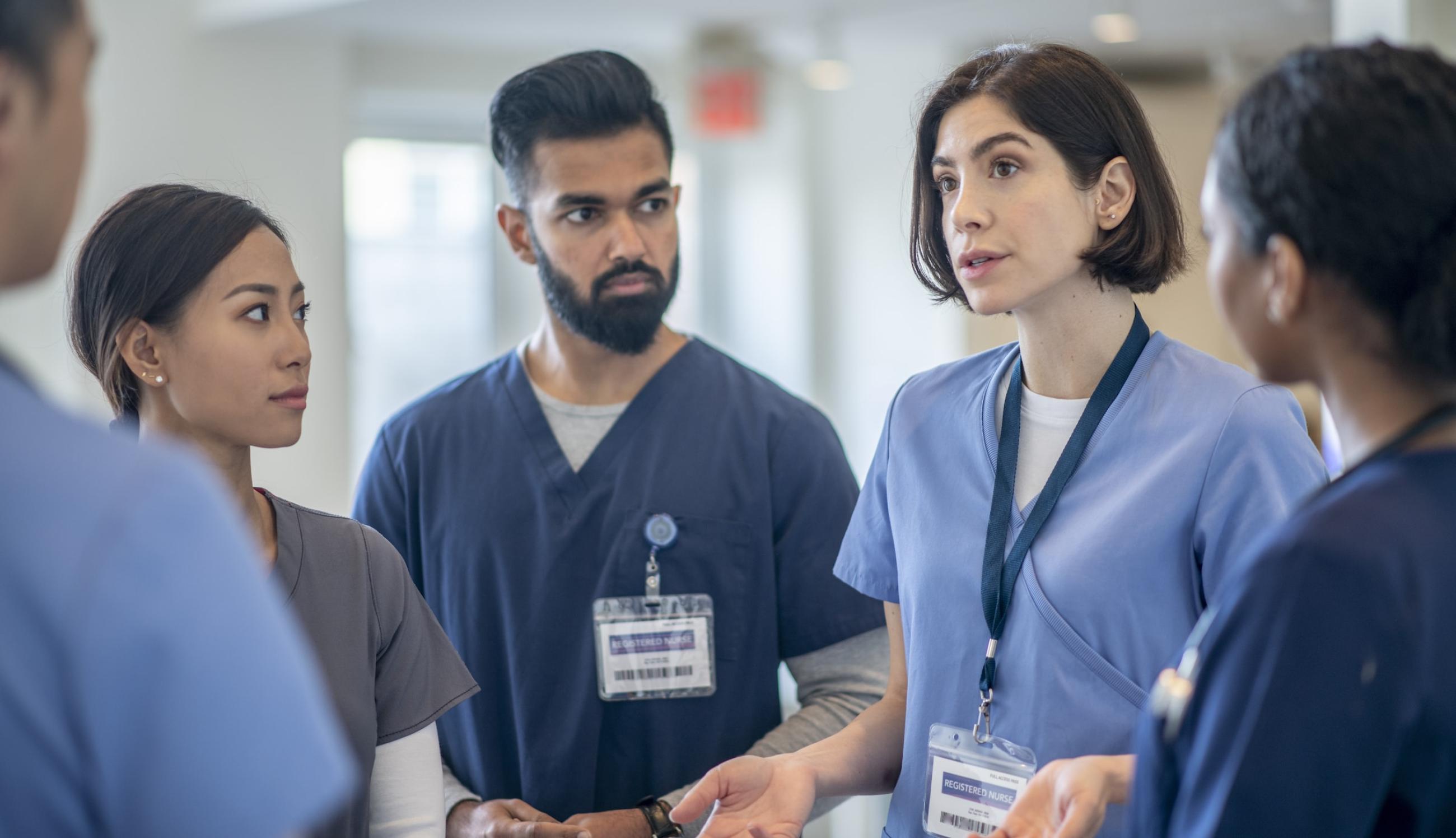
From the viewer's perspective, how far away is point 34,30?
724 mm

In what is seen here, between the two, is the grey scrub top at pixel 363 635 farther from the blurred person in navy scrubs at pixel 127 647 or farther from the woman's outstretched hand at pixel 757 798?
the blurred person in navy scrubs at pixel 127 647

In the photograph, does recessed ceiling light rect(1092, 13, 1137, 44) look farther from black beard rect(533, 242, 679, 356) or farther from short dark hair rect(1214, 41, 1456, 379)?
short dark hair rect(1214, 41, 1456, 379)

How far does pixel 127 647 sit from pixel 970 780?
99 cm

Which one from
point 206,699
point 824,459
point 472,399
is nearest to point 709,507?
point 824,459

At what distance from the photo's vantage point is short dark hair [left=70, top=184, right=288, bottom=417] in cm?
140

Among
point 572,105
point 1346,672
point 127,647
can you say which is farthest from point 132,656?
point 572,105

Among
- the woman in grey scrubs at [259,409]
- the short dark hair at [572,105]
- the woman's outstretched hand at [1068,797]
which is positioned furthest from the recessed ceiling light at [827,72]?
the woman's outstretched hand at [1068,797]

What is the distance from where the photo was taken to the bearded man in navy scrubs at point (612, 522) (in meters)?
1.79

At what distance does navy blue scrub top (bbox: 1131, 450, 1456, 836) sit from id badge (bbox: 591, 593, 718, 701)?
98cm

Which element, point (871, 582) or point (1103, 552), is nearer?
point (1103, 552)

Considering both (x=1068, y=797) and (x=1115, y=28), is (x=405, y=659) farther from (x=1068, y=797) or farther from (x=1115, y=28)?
(x=1115, y=28)

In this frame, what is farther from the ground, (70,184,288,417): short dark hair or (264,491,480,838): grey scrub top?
(70,184,288,417): short dark hair

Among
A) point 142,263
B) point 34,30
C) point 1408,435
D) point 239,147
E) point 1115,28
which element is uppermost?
point 1115,28

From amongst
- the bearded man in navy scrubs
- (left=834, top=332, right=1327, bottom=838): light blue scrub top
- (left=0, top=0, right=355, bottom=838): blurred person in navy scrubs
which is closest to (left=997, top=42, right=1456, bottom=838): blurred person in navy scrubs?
(left=834, top=332, right=1327, bottom=838): light blue scrub top
